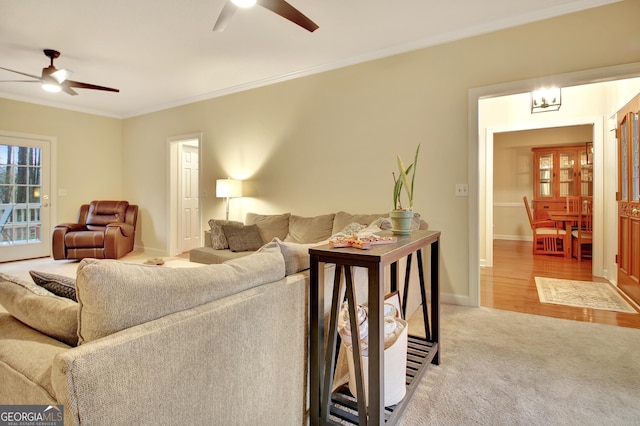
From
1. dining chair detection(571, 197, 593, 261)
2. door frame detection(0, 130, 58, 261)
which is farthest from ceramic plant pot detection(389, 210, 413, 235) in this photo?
door frame detection(0, 130, 58, 261)

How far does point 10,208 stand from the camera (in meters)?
5.05

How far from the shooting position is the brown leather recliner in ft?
15.9

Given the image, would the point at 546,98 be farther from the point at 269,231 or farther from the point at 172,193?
the point at 172,193

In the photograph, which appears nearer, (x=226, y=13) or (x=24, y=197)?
(x=226, y=13)

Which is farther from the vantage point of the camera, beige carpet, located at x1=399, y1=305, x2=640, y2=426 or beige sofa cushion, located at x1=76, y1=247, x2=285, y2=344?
beige carpet, located at x1=399, y1=305, x2=640, y2=426

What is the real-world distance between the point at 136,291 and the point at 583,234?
6384mm

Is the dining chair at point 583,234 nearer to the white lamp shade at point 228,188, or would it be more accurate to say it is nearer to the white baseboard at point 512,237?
the white baseboard at point 512,237

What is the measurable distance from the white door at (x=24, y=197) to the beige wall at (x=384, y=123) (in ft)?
1.47

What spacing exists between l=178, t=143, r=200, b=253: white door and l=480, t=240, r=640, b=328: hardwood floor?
180 inches

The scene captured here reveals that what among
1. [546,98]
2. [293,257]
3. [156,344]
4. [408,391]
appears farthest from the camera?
[546,98]

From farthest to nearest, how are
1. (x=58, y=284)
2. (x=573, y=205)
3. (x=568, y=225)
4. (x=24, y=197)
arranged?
(x=573, y=205), (x=568, y=225), (x=24, y=197), (x=58, y=284)

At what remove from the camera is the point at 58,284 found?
1.19 metres

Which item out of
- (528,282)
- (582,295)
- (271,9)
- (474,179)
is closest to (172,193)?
(271,9)

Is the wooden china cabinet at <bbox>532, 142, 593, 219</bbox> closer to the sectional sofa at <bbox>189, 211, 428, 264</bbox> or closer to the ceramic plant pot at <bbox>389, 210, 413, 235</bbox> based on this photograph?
the sectional sofa at <bbox>189, 211, 428, 264</bbox>
